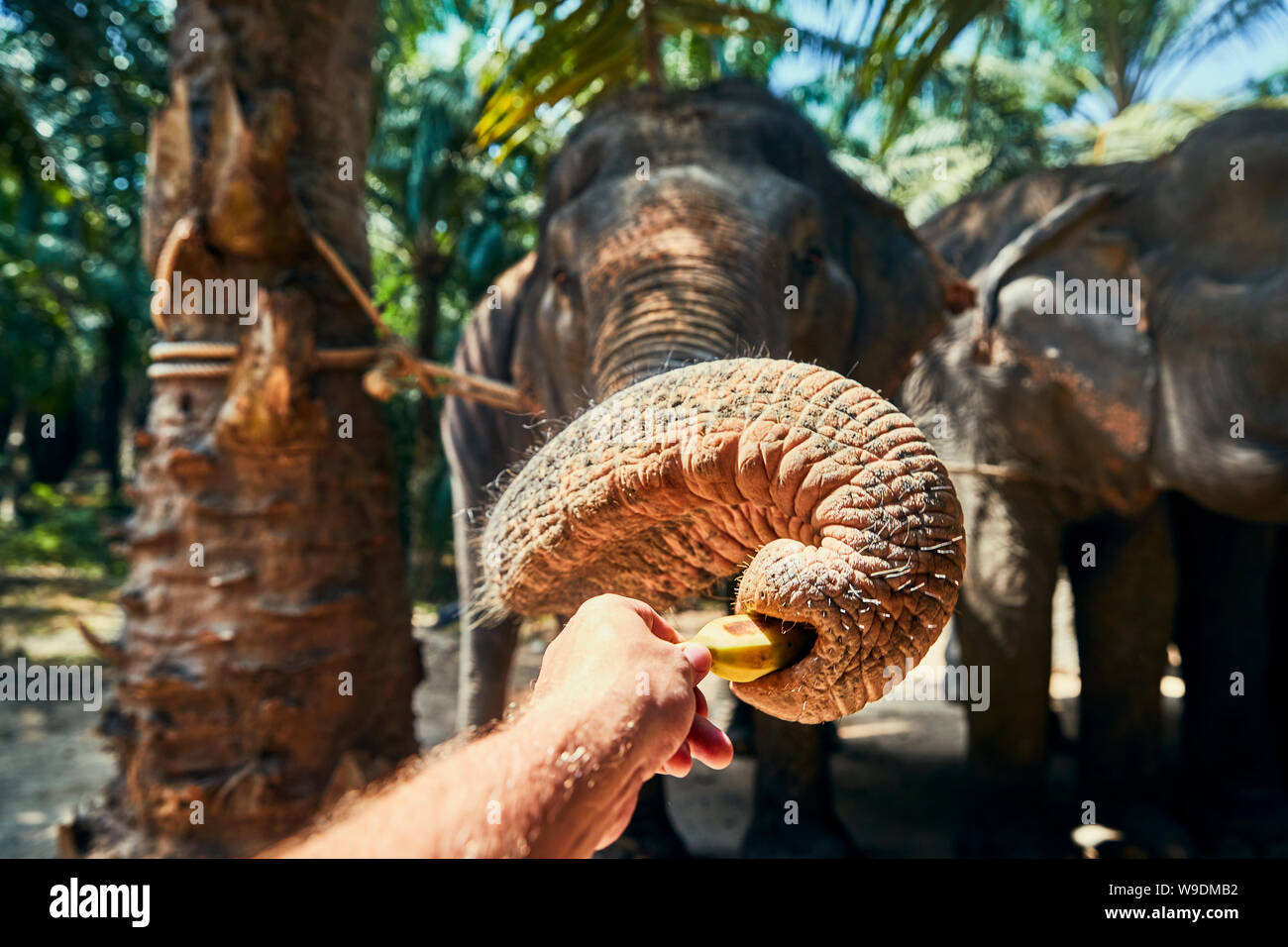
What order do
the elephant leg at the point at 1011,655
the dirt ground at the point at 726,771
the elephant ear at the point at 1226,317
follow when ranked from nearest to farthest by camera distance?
the elephant ear at the point at 1226,317 < the elephant leg at the point at 1011,655 < the dirt ground at the point at 726,771

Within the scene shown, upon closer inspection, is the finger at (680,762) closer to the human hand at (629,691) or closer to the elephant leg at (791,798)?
the human hand at (629,691)

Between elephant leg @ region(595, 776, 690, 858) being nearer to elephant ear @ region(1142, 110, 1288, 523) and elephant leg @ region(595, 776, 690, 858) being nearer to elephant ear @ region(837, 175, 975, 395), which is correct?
elephant ear @ region(837, 175, 975, 395)

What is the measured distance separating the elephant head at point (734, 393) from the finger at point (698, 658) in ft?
0.64

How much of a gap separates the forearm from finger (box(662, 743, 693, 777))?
0.41 feet

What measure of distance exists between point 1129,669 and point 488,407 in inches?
117

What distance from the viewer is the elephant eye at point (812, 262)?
304 centimetres

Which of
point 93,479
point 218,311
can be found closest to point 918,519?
point 218,311

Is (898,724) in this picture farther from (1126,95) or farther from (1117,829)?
(1126,95)

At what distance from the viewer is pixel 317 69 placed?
327cm

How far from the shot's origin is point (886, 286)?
3.46 meters

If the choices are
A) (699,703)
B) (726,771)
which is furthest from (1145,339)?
(699,703)

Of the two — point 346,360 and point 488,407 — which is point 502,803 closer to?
point 346,360

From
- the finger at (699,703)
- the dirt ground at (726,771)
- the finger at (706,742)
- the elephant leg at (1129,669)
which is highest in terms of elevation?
the finger at (699,703)

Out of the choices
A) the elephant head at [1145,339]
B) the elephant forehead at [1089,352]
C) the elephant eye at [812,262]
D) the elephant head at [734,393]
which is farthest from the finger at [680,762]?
the elephant forehead at [1089,352]
